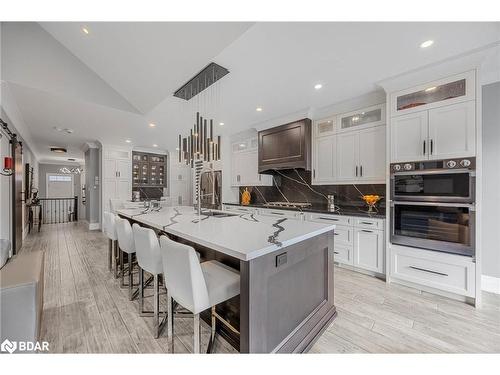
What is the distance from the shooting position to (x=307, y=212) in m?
3.23

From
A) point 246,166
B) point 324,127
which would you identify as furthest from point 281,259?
point 246,166

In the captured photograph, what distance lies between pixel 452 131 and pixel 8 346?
13.0 ft

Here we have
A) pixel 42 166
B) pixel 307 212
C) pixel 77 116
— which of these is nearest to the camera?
pixel 307 212

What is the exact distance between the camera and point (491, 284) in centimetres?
233

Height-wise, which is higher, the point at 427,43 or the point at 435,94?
the point at 427,43

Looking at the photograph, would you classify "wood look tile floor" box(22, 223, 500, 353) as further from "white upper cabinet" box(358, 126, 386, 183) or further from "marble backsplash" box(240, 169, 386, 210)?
"white upper cabinet" box(358, 126, 386, 183)

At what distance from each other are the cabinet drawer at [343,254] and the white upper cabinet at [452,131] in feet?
4.99

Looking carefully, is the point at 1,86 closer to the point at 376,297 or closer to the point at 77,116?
the point at 77,116

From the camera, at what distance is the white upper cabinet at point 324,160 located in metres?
3.39

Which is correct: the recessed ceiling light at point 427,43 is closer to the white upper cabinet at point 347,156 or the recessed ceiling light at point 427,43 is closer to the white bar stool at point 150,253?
the white upper cabinet at point 347,156

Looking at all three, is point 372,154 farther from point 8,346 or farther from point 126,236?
point 8,346

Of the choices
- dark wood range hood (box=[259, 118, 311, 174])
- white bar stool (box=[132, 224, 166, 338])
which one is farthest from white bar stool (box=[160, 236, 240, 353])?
dark wood range hood (box=[259, 118, 311, 174])
